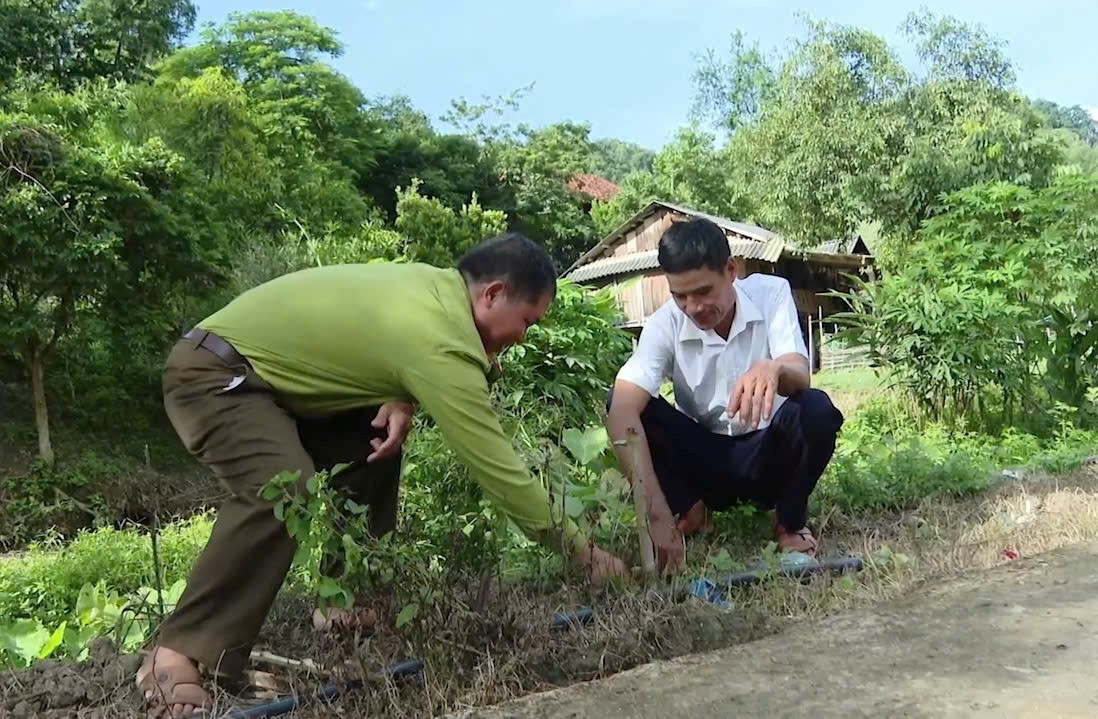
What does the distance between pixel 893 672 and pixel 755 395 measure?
0.92 metres

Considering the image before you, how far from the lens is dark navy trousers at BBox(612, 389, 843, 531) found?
9.09 ft

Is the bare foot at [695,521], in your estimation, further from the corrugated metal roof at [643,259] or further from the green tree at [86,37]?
the corrugated metal roof at [643,259]

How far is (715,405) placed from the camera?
3.04 m

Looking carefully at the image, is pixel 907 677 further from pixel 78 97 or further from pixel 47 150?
pixel 78 97

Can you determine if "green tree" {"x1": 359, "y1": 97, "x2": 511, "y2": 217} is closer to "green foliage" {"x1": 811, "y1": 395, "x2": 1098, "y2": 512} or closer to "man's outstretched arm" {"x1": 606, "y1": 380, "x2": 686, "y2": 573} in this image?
"green foliage" {"x1": 811, "y1": 395, "x2": 1098, "y2": 512}

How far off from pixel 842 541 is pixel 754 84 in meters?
30.1

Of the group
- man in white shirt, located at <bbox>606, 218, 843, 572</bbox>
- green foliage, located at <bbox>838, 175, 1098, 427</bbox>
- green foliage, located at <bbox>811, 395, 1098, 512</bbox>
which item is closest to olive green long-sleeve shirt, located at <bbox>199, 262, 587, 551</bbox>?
man in white shirt, located at <bbox>606, 218, 843, 572</bbox>

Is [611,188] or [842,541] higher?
[611,188]

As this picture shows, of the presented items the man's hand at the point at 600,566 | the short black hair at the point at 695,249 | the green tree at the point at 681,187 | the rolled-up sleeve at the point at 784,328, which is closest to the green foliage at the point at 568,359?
the rolled-up sleeve at the point at 784,328

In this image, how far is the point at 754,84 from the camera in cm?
3080

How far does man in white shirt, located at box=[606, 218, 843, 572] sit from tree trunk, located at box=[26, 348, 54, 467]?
35.7 ft

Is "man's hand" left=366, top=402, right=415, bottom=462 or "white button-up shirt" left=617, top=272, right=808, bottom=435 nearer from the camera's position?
"man's hand" left=366, top=402, right=415, bottom=462

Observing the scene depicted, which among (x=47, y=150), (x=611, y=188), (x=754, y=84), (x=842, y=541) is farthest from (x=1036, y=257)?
(x=611, y=188)

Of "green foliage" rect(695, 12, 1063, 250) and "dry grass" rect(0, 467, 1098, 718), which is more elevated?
"green foliage" rect(695, 12, 1063, 250)
